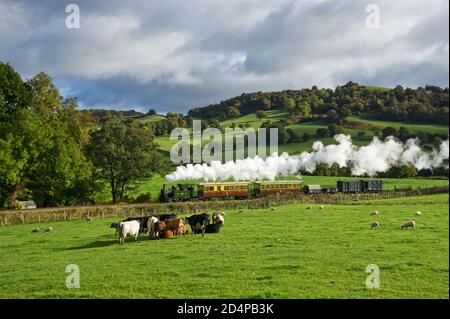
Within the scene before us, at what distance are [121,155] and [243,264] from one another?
3980 cm

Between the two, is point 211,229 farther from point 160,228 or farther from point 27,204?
point 27,204

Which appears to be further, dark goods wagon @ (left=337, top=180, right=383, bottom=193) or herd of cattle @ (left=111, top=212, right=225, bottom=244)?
dark goods wagon @ (left=337, top=180, right=383, bottom=193)

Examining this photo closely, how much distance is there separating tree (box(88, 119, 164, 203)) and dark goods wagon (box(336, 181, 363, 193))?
23.1m

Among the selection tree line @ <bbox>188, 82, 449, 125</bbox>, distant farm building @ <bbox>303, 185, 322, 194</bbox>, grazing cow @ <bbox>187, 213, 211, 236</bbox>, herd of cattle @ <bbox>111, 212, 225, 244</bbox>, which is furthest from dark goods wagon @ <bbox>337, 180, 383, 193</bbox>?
grazing cow @ <bbox>187, 213, 211, 236</bbox>

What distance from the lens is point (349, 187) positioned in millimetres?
58875

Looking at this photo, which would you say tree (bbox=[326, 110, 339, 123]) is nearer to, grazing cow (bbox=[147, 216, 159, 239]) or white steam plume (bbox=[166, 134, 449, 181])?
white steam plume (bbox=[166, 134, 449, 181])

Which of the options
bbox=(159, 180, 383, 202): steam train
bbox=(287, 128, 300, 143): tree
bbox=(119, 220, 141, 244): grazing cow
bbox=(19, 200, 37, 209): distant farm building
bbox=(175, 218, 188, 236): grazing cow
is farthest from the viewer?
bbox=(287, 128, 300, 143): tree

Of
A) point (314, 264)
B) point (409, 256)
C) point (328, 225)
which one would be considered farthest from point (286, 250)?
point (328, 225)

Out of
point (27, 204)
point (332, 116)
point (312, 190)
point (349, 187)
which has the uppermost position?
point (332, 116)

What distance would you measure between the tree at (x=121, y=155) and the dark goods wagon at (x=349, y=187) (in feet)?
75.6

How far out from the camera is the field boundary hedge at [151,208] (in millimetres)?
35531

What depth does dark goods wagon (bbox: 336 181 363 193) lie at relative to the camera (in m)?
58.3

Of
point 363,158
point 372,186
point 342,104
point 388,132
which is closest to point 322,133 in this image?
→ point 388,132

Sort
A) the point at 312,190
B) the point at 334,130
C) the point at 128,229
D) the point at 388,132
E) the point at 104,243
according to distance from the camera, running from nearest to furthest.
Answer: the point at 104,243
the point at 128,229
the point at 312,190
the point at 388,132
the point at 334,130
